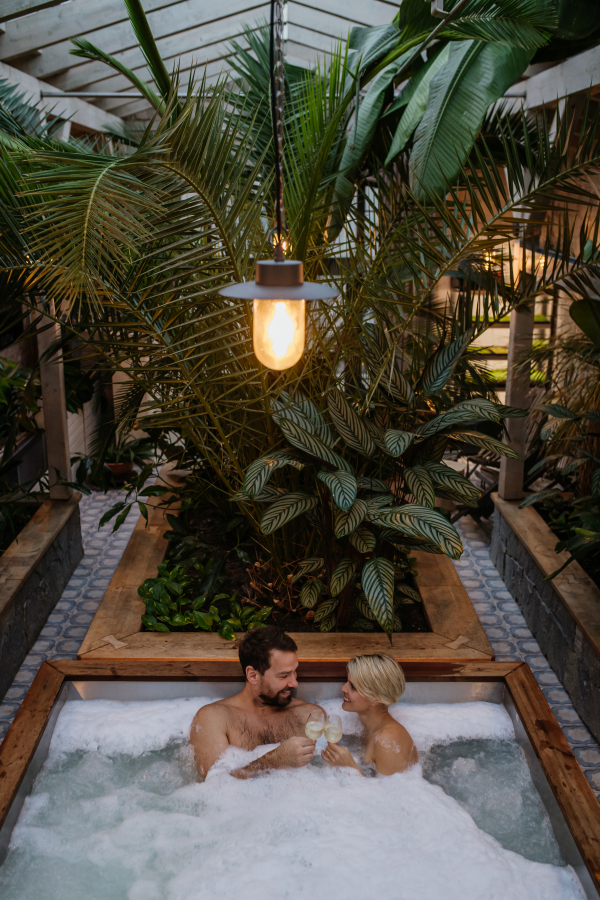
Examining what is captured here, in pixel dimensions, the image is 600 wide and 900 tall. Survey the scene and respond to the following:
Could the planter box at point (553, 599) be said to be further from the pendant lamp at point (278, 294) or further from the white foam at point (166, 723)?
the pendant lamp at point (278, 294)

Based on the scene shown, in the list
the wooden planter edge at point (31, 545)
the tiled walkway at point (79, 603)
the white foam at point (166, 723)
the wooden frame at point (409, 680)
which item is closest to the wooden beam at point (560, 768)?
the wooden frame at point (409, 680)

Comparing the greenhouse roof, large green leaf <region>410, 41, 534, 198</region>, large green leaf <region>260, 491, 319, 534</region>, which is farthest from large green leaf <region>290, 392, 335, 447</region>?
the greenhouse roof

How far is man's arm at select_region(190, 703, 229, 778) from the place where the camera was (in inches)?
93.4

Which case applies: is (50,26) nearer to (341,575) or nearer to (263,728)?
(341,575)

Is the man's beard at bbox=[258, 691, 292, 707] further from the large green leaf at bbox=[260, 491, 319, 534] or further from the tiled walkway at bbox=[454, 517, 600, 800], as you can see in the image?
the tiled walkway at bbox=[454, 517, 600, 800]

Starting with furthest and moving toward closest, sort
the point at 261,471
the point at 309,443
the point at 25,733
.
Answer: the point at 309,443 → the point at 261,471 → the point at 25,733

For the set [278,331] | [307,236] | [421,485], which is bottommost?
[421,485]

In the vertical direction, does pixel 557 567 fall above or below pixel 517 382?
below

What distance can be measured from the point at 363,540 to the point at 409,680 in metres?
0.56

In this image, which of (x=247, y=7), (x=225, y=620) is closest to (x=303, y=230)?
(x=225, y=620)

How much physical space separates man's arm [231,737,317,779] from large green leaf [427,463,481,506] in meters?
1.11

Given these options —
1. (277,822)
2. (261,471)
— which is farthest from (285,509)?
(277,822)

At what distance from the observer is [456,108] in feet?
9.64

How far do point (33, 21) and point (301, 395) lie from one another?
279 cm
